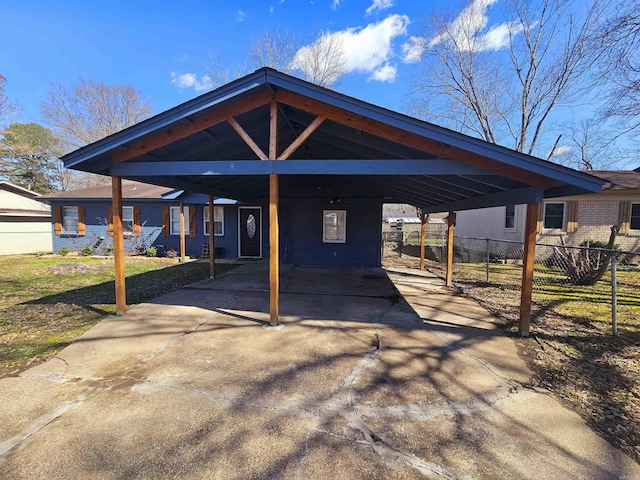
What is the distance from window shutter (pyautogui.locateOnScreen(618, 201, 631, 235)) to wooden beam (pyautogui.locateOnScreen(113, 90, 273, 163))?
47.1 feet

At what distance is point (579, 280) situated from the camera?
796 cm

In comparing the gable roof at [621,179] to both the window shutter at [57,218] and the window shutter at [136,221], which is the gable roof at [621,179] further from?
the window shutter at [57,218]

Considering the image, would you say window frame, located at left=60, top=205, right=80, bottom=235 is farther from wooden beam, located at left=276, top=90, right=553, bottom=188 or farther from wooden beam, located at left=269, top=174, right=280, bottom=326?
A: wooden beam, located at left=276, top=90, right=553, bottom=188

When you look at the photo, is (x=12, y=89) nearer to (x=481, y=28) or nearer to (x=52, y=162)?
(x=52, y=162)

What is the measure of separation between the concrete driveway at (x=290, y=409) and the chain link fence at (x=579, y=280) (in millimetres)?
2671

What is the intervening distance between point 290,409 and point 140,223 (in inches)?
514

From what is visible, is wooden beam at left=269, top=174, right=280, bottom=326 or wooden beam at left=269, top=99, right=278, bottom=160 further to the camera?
wooden beam at left=269, top=174, right=280, bottom=326

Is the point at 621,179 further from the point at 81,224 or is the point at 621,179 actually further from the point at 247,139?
the point at 81,224

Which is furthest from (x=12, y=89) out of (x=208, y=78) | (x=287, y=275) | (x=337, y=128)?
(x=337, y=128)

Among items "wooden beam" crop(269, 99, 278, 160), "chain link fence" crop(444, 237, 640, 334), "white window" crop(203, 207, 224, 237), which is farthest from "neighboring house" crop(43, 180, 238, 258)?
"chain link fence" crop(444, 237, 640, 334)

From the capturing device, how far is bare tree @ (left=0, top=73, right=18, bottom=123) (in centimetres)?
2072

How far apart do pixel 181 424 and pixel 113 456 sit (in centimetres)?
46

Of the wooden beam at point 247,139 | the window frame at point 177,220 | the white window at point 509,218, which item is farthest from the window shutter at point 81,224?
the white window at point 509,218

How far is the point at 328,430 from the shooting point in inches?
92.3
